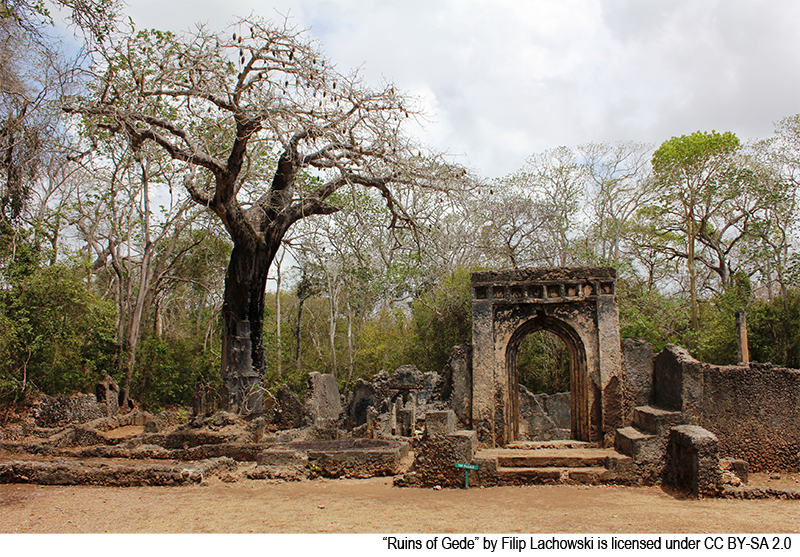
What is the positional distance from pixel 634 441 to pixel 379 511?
385 centimetres

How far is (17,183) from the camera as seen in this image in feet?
45.0

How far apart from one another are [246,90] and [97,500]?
843 centimetres

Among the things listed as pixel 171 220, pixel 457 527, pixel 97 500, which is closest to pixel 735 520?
pixel 457 527

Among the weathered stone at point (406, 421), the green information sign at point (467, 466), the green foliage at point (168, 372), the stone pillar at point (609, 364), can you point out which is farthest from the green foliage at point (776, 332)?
the green foliage at point (168, 372)

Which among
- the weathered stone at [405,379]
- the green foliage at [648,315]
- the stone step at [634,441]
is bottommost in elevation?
the stone step at [634,441]

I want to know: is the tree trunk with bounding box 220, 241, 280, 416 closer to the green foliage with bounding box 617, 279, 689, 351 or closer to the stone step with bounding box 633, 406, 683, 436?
the stone step with bounding box 633, 406, 683, 436

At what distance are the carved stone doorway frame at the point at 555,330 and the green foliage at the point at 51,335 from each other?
1192 cm

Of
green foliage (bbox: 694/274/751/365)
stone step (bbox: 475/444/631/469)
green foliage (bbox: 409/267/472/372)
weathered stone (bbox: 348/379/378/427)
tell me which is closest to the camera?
stone step (bbox: 475/444/631/469)

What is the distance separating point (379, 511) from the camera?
672cm

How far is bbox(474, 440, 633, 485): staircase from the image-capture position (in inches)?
318

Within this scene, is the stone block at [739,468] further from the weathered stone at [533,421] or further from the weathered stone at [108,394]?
the weathered stone at [108,394]

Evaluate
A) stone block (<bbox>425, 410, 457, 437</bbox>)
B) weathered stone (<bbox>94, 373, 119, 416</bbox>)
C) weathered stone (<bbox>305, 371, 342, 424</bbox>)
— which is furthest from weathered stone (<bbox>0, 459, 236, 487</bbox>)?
weathered stone (<bbox>94, 373, 119, 416</bbox>)

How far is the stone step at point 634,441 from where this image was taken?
810cm

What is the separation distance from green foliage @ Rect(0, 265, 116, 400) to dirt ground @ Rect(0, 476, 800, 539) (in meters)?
8.48
